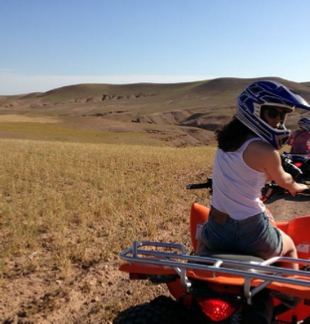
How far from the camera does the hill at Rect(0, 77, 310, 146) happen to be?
195ft

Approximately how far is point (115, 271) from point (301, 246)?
2289mm

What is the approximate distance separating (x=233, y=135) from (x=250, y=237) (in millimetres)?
735

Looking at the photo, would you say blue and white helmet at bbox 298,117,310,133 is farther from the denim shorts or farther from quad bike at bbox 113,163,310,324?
quad bike at bbox 113,163,310,324

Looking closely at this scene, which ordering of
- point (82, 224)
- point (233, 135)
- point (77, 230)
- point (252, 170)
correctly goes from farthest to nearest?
point (82, 224) → point (77, 230) → point (233, 135) → point (252, 170)

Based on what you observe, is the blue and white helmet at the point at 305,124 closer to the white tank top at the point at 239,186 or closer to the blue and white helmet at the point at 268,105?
the blue and white helmet at the point at 268,105

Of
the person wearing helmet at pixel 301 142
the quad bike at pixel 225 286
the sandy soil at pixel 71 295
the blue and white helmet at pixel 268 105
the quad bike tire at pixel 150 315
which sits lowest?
the sandy soil at pixel 71 295

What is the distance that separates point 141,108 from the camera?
122 meters

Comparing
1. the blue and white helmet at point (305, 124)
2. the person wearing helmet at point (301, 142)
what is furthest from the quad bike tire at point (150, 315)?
the person wearing helmet at point (301, 142)

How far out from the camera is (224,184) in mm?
3033

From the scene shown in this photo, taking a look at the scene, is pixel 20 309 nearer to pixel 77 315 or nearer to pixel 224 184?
pixel 77 315

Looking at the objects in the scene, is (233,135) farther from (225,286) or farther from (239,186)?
(225,286)

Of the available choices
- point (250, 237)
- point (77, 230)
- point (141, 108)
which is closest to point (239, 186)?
point (250, 237)

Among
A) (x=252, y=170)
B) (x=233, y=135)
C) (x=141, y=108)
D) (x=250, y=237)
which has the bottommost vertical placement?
(x=250, y=237)

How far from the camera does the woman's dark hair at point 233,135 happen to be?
301 centimetres
